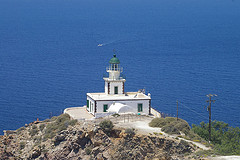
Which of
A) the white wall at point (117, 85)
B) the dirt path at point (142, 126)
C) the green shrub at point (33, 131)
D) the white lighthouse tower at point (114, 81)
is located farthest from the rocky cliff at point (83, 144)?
the white wall at point (117, 85)

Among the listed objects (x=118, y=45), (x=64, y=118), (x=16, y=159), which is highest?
(x=118, y=45)

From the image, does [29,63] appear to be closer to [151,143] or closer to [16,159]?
[16,159]

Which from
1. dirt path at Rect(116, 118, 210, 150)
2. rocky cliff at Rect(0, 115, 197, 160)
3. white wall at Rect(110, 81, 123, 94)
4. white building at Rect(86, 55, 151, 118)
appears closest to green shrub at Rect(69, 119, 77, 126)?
rocky cliff at Rect(0, 115, 197, 160)

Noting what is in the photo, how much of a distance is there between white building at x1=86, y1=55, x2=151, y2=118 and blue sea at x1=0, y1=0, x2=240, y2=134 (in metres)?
14.9

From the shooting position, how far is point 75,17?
629ft

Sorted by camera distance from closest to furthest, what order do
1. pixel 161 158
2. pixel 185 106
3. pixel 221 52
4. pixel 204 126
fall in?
pixel 161 158 → pixel 204 126 → pixel 185 106 → pixel 221 52

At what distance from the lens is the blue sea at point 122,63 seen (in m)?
70.9

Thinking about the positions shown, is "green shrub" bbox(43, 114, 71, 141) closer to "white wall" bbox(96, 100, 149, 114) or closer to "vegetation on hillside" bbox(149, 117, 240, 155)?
"white wall" bbox(96, 100, 149, 114)

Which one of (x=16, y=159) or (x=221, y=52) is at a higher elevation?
(x=221, y=52)

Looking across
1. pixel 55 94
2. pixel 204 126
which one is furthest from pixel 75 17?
pixel 204 126

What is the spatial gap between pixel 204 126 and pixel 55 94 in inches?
1233

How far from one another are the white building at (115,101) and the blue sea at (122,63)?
586 inches

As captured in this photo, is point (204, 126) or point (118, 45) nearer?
point (204, 126)

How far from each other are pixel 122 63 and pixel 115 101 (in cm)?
5004
